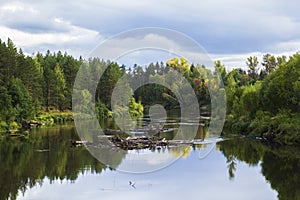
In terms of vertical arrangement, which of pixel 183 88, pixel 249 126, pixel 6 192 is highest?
pixel 183 88

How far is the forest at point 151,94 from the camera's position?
2872 centimetres

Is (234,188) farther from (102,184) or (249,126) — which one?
(249,126)

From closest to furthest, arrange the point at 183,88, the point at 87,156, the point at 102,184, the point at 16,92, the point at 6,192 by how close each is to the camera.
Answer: the point at 6,192
the point at 102,184
the point at 183,88
the point at 87,156
the point at 16,92

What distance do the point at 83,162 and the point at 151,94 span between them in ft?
23.6

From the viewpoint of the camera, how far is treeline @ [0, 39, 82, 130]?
44.2 meters

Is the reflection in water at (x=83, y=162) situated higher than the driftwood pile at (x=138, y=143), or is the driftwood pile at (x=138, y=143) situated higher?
the driftwood pile at (x=138, y=143)

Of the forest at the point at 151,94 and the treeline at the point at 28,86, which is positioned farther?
the treeline at the point at 28,86

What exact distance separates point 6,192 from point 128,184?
552cm

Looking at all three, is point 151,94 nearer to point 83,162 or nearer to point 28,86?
point 83,162

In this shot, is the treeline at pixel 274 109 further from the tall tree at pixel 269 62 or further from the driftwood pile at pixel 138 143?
the tall tree at pixel 269 62

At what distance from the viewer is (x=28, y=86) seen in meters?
60.9

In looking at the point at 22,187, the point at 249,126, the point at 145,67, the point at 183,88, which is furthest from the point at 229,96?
the point at 22,187

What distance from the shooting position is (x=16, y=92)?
1881 inches

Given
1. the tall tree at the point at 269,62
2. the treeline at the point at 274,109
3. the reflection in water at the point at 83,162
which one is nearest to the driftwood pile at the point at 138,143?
the reflection in water at the point at 83,162
